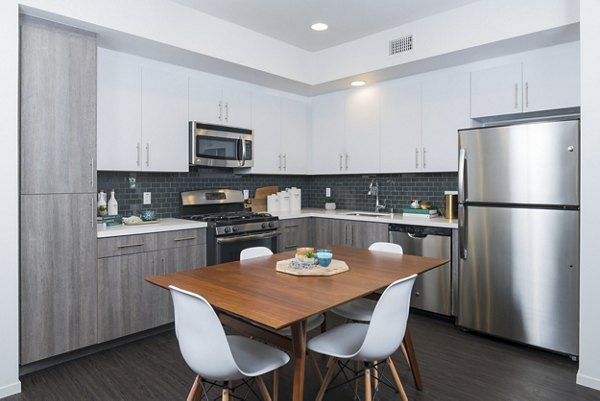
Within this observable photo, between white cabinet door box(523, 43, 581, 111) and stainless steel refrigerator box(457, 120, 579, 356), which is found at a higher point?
white cabinet door box(523, 43, 581, 111)

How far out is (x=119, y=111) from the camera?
3.35 m

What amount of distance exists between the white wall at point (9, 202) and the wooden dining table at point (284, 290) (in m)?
1.11

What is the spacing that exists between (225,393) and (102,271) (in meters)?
1.70

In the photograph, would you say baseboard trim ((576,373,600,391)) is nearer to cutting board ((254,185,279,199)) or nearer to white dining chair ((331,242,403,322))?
white dining chair ((331,242,403,322))

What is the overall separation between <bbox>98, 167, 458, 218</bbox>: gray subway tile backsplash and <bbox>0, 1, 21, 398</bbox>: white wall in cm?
107

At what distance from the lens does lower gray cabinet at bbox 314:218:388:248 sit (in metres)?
4.00

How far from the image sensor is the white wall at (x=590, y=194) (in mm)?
2469

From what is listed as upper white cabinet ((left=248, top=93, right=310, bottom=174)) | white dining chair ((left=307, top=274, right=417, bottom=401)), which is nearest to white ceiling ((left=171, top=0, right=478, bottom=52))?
upper white cabinet ((left=248, top=93, right=310, bottom=174))

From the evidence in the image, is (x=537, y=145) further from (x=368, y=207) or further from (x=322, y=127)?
(x=322, y=127)

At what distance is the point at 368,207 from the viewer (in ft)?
16.0

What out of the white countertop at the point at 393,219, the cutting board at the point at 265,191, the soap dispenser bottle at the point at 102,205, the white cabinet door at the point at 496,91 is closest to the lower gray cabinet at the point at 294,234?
the white countertop at the point at 393,219

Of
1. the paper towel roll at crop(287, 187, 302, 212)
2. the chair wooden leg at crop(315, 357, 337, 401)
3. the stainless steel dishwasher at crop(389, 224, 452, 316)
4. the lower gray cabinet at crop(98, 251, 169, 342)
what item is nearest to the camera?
the chair wooden leg at crop(315, 357, 337, 401)

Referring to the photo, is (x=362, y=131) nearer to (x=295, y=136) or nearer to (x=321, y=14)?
(x=295, y=136)

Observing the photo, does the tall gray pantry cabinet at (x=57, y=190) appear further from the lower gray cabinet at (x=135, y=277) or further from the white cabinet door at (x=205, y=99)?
the white cabinet door at (x=205, y=99)
